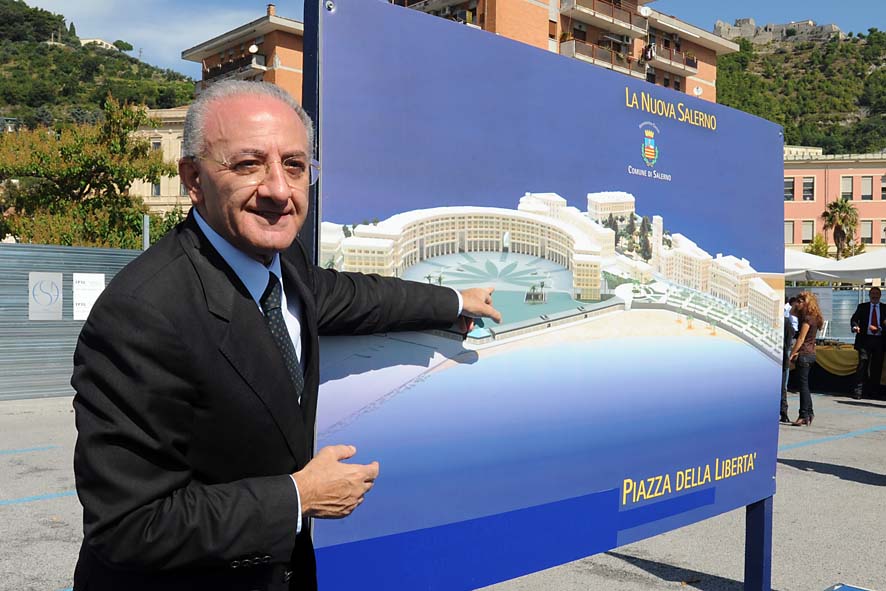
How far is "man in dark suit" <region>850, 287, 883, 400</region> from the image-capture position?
15164 millimetres

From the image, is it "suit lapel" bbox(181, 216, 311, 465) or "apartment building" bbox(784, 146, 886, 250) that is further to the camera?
"apartment building" bbox(784, 146, 886, 250)

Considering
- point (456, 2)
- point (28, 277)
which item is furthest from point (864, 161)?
point (28, 277)

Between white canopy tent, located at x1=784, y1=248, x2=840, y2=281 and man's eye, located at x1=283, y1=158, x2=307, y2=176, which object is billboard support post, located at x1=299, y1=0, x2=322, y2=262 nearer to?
man's eye, located at x1=283, y1=158, x2=307, y2=176

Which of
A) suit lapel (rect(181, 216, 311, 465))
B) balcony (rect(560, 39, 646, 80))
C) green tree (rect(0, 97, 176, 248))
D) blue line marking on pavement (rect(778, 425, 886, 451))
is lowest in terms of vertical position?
blue line marking on pavement (rect(778, 425, 886, 451))

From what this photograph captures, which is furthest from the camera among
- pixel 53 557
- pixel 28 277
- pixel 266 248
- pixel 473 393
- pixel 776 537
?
pixel 28 277

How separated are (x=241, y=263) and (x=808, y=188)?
85.2 metres

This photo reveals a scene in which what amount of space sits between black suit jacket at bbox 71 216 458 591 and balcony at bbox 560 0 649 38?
59.2 m

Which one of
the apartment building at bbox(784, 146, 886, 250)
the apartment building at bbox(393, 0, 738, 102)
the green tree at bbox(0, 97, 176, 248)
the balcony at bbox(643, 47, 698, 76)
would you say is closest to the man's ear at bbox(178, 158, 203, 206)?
the green tree at bbox(0, 97, 176, 248)

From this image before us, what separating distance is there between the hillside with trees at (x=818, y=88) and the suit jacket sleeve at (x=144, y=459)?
12786 centimetres

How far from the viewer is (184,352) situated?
156 cm

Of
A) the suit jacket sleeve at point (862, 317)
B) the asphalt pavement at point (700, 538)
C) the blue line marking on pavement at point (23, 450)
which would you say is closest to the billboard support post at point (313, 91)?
the asphalt pavement at point (700, 538)

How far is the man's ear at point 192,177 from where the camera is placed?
1.70 meters

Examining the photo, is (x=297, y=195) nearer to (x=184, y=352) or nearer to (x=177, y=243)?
(x=177, y=243)

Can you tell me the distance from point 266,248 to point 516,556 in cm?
141
